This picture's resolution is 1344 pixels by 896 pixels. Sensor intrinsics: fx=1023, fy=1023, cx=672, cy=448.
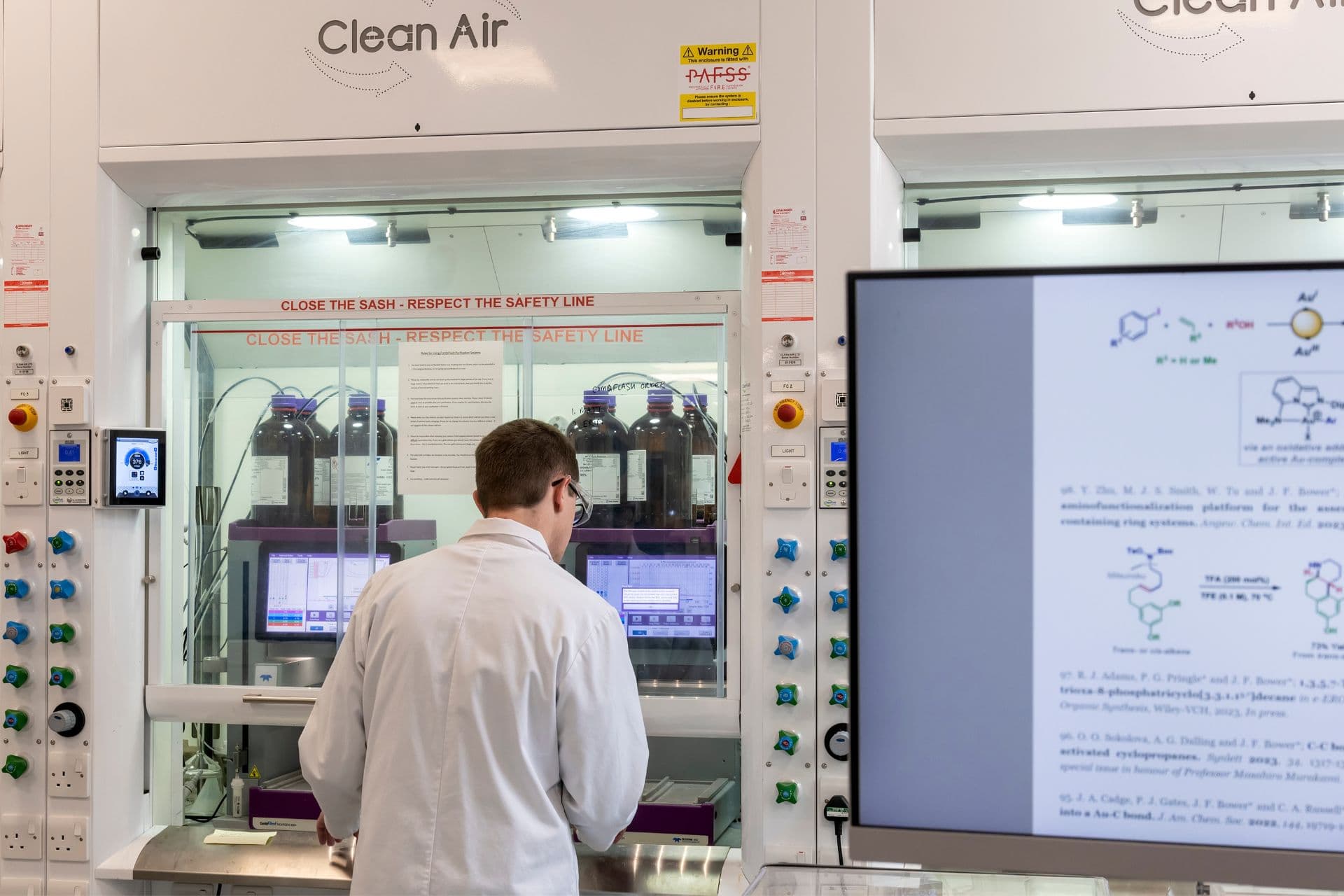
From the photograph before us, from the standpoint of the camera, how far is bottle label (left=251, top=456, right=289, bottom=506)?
2.86 metres

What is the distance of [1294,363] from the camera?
0.92 m

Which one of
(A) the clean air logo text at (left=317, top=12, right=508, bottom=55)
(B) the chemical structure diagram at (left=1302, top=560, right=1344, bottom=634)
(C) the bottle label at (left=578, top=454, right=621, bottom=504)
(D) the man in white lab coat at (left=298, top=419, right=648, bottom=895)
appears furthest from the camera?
(C) the bottle label at (left=578, top=454, right=621, bottom=504)

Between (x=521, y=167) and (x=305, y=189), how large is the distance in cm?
62

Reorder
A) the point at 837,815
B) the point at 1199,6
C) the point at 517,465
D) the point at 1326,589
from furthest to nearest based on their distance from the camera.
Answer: the point at 837,815
the point at 1199,6
the point at 517,465
the point at 1326,589

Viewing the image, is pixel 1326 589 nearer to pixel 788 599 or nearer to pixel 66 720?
pixel 788 599

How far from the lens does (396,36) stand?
2553mm

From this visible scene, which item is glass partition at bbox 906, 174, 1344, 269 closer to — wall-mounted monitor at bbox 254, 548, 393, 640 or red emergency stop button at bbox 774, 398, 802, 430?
red emergency stop button at bbox 774, 398, 802, 430

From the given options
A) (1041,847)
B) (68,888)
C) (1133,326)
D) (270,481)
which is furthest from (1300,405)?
(68,888)

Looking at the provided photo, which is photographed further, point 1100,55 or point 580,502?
point 580,502

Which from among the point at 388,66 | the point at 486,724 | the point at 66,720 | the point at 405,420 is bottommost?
the point at 66,720

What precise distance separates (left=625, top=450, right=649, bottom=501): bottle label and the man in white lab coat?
80 centimetres

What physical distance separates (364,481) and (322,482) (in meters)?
0.13

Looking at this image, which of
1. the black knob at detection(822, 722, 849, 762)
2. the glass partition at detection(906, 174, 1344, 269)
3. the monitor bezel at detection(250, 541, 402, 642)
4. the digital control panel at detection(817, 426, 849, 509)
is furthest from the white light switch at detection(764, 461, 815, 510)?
the monitor bezel at detection(250, 541, 402, 642)

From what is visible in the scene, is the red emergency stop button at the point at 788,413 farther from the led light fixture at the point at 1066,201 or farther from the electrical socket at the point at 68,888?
the electrical socket at the point at 68,888
